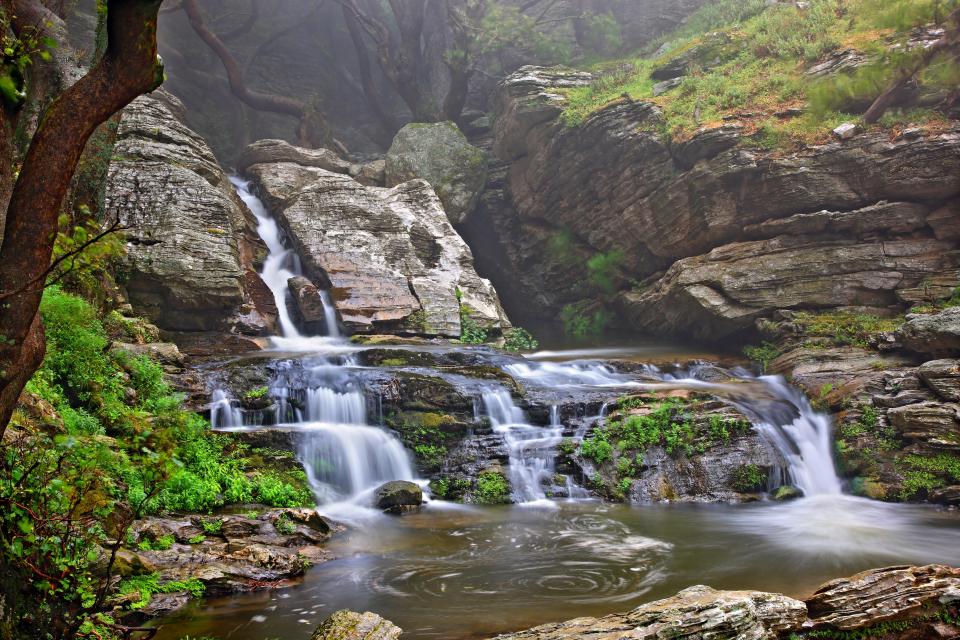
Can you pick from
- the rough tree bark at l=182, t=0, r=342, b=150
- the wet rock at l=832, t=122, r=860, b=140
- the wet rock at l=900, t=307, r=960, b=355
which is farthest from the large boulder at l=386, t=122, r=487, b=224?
the wet rock at l=900, t=307, r=960, b=355

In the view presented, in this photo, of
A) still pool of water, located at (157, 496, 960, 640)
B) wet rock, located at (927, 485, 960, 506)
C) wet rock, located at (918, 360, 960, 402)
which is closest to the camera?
still pool of water, located at (157, 496, 960, 640)

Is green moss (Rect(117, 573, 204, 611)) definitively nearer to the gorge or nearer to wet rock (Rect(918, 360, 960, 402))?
the gorge

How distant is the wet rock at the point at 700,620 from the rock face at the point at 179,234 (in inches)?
514

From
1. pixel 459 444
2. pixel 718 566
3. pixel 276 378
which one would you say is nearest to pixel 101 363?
pixel 276 378

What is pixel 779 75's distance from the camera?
19.2 m

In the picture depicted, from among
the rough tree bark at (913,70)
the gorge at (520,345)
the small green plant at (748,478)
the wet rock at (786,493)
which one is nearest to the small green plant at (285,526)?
the gorge at (520,345)

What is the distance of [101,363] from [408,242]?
503 inches

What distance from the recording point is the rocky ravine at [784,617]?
428cm

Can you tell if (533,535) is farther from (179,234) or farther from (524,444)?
(179,234)

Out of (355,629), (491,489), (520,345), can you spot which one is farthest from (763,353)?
(355,629)

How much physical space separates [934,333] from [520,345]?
11.6 m

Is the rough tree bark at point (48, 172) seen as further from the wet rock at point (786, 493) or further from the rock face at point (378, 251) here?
the rock face at point (378, 251)

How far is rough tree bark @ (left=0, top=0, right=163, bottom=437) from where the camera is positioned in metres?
3.20

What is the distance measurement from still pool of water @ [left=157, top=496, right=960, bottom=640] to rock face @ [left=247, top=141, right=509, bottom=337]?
358 inches
